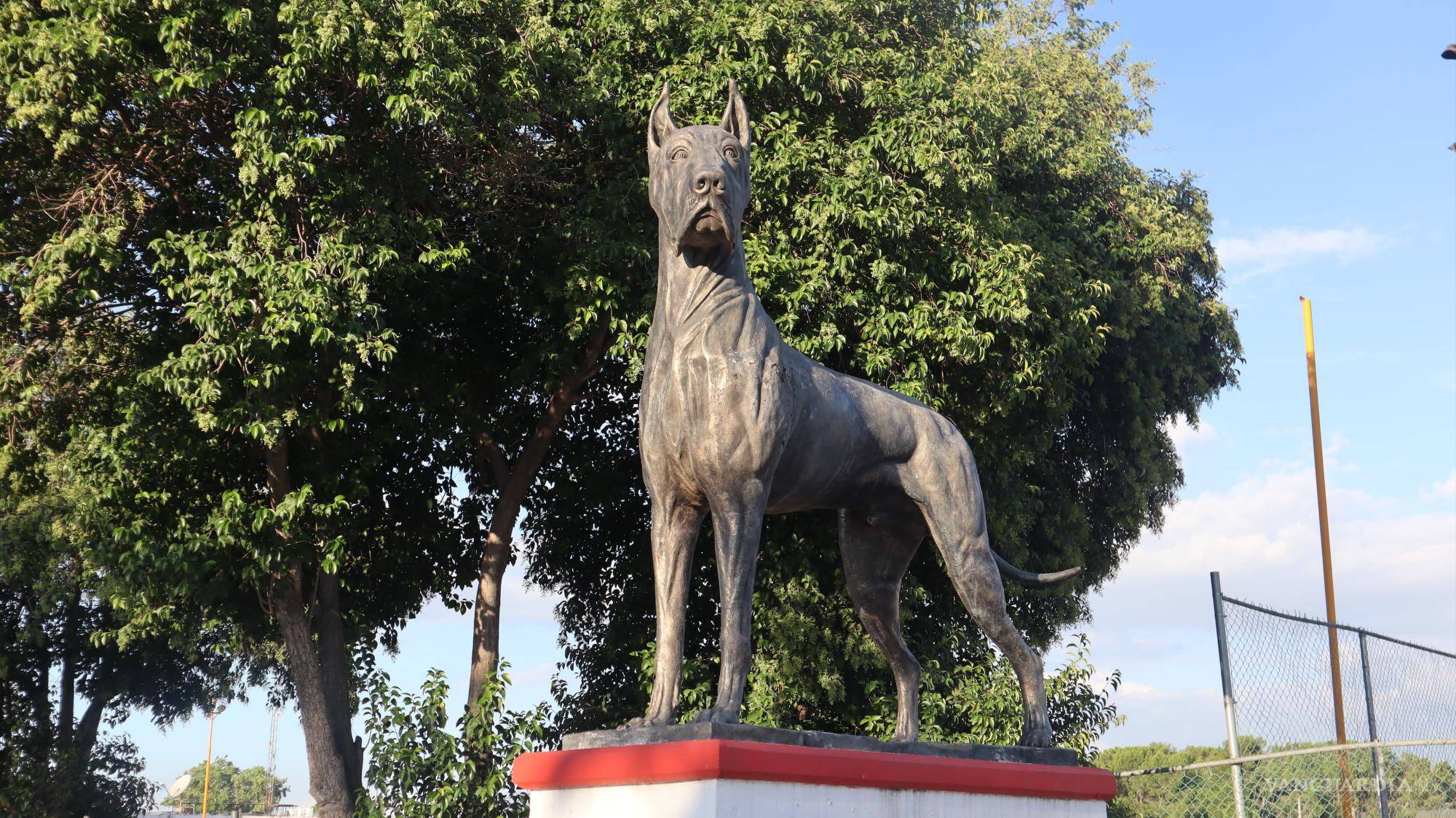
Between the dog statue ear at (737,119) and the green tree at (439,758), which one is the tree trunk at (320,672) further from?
the dog statue ear at (737,119)

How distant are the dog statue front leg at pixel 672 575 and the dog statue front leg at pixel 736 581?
195 millimetres

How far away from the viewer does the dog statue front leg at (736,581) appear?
5887mm

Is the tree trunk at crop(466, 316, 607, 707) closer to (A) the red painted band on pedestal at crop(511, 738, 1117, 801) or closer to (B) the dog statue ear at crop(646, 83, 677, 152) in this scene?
(B) the dog statue ear at crop(646, 83, 677, 152)

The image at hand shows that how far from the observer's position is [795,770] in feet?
18.3

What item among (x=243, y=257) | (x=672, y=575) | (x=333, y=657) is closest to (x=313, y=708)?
(x=333, y=657)

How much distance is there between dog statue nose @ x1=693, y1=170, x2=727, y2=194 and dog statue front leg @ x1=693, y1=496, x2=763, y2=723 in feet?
4.56

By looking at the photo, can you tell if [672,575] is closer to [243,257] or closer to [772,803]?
[772,803]

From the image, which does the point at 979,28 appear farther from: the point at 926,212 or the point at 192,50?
the point at 192,50

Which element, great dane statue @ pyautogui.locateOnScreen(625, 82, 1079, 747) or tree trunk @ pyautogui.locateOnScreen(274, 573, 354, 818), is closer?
great dane statue @ pyautogui.locateOnScreen(625, 82, 1079, 747)

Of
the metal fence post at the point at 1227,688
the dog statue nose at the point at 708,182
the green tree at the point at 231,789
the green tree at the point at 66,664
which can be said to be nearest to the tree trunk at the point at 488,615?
the green tree at the point at 66,664

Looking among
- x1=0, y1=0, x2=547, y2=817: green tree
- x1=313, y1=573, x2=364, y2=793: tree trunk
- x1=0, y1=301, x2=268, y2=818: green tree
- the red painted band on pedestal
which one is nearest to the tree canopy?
x1=0, y1=0, x2=547, y2=817: green tree

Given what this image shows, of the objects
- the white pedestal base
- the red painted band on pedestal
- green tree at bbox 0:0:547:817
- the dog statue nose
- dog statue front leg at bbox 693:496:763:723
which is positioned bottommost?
the white pedestal base

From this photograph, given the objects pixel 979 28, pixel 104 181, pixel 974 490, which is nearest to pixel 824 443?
pixel 974 490

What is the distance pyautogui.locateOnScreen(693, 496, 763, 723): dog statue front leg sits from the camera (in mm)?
5887
